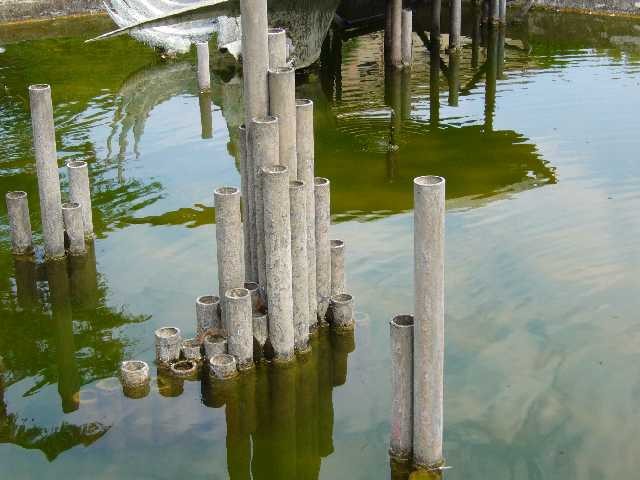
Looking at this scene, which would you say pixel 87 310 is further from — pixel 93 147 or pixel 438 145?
pixel 438 145

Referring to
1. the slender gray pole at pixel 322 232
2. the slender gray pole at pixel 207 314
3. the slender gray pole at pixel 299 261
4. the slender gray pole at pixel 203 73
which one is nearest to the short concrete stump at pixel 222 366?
the slender gray pole at pixel 207 314

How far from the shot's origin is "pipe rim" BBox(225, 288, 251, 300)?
25.9ft

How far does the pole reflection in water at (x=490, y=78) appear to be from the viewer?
52.4ft

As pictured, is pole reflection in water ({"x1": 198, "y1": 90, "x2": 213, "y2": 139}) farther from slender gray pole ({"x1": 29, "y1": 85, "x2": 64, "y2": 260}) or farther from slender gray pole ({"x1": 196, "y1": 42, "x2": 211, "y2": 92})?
slender gray pole ({"x1": 29, "y1": 85, "x2": 64, "y2": 260})

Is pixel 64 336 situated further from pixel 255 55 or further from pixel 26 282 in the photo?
pixel 255 55

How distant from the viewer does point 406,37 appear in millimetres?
19234

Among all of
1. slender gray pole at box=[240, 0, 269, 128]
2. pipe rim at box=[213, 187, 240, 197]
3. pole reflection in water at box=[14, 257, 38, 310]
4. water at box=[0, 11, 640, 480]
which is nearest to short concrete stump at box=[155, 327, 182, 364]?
water at box=[0, 11, 640, 480]

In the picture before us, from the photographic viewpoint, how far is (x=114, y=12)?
74.7 feet

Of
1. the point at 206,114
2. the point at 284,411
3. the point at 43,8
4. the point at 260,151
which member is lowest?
the point at 284,411

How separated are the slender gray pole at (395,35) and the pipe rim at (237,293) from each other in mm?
11777

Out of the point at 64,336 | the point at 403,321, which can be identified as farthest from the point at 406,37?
the point at 403,321

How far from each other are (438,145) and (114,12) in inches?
444

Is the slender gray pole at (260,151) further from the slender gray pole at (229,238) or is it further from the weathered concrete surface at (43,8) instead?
the weathered concrete surface at (43,8)

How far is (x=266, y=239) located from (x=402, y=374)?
1770 mm
